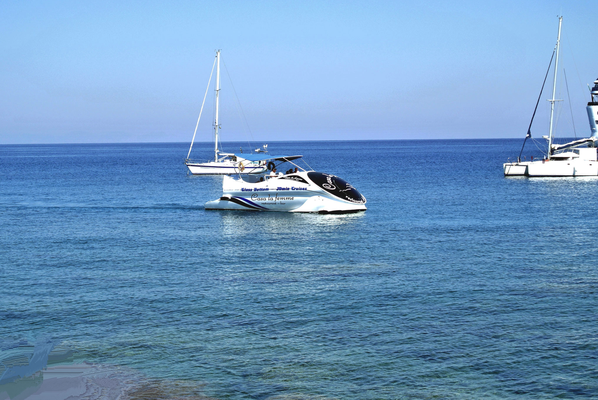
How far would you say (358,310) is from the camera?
2116 cm

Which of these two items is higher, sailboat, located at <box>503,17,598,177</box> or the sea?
sailboat, located at <box>503,17,598,177</box>

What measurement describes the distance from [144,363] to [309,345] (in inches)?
182

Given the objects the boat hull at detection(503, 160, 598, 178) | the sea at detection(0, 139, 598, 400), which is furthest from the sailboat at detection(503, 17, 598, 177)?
the sea at detection(0, 139, 598, 400)

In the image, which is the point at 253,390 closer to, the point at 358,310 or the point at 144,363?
the point at 144,363

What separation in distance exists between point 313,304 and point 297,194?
1007 inches

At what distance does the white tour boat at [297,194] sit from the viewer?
46.6m

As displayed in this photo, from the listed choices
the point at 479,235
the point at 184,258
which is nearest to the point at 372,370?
the point at 184,258

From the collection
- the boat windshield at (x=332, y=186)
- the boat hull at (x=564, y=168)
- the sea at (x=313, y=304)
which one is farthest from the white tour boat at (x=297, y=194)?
the boat hull at (x=564, y=168)

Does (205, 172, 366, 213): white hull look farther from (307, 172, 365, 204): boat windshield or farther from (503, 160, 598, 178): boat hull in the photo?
(503, 160, 598, 178): boat hull

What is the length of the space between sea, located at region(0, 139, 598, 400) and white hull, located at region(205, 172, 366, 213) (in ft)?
9.26

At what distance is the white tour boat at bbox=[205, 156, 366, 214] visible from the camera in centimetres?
4662

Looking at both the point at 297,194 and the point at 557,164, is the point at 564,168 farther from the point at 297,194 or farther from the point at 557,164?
the point at 297,194

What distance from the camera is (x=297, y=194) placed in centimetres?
4719

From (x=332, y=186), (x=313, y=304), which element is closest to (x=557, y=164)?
(x=332, y=186)
